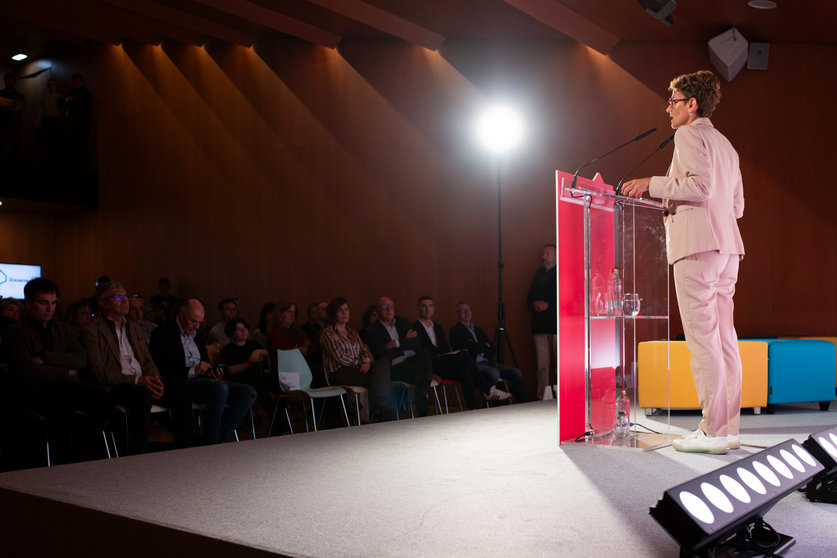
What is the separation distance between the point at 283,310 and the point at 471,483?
150 inches

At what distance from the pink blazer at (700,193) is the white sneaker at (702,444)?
0.77 metres

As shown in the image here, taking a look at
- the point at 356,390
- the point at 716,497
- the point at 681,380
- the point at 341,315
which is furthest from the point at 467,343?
the point at 716,497

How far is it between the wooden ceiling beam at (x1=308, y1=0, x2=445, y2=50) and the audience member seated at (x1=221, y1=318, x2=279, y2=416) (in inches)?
126

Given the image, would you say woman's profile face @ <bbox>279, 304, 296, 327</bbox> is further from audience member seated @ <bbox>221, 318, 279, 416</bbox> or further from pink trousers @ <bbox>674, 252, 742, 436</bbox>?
pink trousers @ <bbox>674, 252, 742, 436</bbox>

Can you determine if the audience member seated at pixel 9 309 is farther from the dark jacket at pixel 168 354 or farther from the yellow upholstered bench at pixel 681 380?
the yellow upholstered bench at pixel 681 380

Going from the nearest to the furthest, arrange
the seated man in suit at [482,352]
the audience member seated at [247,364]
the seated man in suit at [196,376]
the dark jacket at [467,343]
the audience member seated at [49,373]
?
the audience member seated at [49,373] → the seated man in suit at [196,376] → the audience member seated at [247,364] → the seated man in suit at [482,352] → the dark jacket at [467,343]

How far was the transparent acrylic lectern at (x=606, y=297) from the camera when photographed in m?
3.59

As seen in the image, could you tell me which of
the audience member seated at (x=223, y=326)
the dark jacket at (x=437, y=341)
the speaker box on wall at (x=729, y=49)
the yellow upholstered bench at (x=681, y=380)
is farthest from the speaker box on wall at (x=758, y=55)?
the audience member seated at (x=223, y=326)

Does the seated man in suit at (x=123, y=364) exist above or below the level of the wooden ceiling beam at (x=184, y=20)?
below

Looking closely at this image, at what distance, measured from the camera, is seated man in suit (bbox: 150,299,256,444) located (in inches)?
175

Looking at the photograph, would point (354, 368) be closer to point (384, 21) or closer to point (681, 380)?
point (681, 380)

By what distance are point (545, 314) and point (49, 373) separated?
4.77 metres

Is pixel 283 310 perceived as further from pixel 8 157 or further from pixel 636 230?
pixel 8 157

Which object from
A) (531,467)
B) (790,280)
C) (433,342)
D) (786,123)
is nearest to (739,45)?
(786,123)
